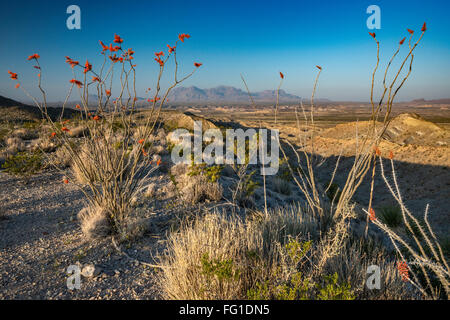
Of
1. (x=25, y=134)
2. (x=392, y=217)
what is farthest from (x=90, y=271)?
(x=25, y=134)

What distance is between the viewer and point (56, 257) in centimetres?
283

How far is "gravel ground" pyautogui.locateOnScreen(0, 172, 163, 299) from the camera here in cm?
232

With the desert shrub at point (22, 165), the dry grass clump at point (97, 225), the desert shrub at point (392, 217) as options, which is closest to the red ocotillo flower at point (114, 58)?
the dry grass clump at point (97, 225)

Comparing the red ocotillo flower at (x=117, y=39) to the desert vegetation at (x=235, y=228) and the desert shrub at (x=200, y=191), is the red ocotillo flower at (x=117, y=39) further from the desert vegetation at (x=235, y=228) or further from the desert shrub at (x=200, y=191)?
the desert shrub at (x=200, y=191)

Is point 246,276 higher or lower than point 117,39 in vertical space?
lower

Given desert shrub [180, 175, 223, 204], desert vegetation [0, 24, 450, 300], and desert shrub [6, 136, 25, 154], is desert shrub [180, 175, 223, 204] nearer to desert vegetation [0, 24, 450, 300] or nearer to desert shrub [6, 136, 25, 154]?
desert vegetation [0, 24, 450, 300]

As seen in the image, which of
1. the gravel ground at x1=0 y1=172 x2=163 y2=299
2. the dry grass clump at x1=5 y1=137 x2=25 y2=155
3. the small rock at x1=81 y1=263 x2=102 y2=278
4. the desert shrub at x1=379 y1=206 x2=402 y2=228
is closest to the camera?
the gravel ground at x1=0 y1=172 x2=163 y2=299

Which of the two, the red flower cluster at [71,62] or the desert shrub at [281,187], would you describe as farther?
the desert shrub at [281,187]

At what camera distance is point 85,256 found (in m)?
2.87

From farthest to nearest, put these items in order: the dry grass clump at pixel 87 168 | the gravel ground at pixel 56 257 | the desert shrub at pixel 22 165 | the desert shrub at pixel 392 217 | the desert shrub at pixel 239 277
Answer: the desert shrub at pixel 392 217 < the desert shrub at pixel 22 165 < the dry grass clump at pixel 87 168 < the gravel ground at pixel 56 257 < the desert shrub at pixel 239 277

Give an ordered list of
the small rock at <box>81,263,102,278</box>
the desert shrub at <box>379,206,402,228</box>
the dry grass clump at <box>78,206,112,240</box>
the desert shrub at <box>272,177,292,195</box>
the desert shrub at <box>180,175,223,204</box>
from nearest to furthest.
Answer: the small rock at <box>81,263,102,278</box> < the dry grass clump at <box>78,206,112,240</box> < the desert shrub at <box>180,175,223,204</box> < the desert shrub at <box>379,206,402,228</box> < the desert shrub at <box>272,177,292,195</box>

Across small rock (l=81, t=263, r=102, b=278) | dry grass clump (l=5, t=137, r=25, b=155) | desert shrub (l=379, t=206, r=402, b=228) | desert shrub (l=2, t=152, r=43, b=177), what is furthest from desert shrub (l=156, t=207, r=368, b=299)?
dry grass clump (l=5, t=137, r=25, b=155)

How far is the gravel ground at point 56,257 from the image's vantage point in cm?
232

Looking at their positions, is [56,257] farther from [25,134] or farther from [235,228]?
[25,134]
